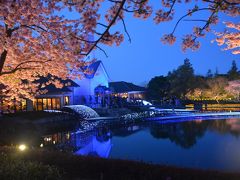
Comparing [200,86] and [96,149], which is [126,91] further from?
[96,149]

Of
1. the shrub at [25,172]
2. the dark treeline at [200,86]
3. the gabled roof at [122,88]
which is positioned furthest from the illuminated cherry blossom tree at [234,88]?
the shrub at [25,172]

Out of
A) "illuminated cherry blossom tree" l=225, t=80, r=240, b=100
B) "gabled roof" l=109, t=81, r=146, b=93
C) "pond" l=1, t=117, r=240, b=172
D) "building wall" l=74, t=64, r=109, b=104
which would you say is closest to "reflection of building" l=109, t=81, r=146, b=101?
"gabled roof" l=109, t=81, r=146, b=93

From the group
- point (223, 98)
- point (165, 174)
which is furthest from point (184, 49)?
point (223, 98)

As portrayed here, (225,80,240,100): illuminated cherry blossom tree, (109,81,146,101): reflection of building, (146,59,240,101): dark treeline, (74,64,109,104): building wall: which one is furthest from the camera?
(109,81,146,101): reflection of building

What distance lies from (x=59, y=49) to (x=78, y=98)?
27.1 meters

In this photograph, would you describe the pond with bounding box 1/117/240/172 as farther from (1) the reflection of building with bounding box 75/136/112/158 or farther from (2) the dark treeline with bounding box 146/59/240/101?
(2) the dark treeline with bounding box 146/59/240/101

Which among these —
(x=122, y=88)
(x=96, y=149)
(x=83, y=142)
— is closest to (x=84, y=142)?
(x=83, y=142)

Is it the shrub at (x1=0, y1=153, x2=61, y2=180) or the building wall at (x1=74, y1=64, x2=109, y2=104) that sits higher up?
the building wall at (x1=74, y1=64, x2=109, y2=104)

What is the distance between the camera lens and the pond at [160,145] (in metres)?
13.6

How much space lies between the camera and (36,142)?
56.3 feet

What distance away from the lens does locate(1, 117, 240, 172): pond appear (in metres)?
13.6

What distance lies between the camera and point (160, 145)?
16984mm

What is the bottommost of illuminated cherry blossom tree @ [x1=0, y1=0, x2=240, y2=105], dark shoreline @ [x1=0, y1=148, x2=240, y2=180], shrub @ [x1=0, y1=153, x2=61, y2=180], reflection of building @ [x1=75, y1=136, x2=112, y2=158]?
reflection of building @ [x1=75, y1=136, x2=112, y2=158]

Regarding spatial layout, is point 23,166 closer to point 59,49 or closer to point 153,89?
point 59,49
